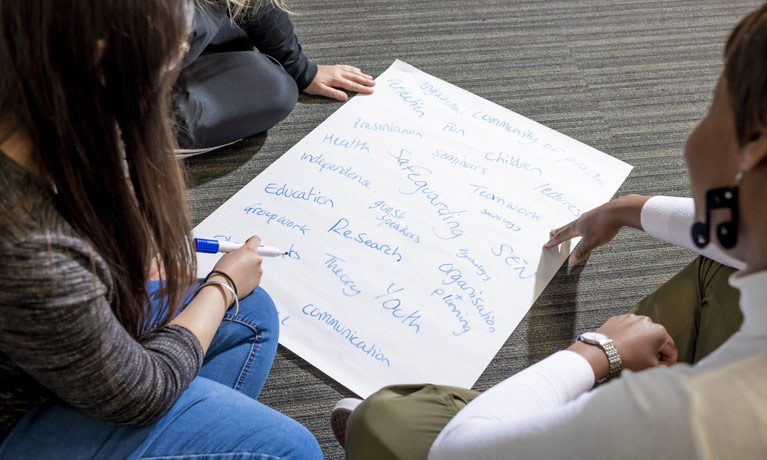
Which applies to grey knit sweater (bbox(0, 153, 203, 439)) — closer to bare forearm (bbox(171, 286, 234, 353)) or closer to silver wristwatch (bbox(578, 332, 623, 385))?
bare forearm (bbox(171, 286, 234, 353))

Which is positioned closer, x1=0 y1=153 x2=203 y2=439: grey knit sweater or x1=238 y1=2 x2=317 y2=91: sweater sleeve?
x1=0 y1=153 x2=203 y2=439: grey knit sweater

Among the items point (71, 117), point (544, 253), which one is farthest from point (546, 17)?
point (71, 117)

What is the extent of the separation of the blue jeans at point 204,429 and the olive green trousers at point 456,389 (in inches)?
3.1

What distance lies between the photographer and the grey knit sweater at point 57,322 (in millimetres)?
494

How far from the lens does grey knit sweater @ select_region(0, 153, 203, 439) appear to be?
0.49 meters

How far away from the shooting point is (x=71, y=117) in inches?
20.1

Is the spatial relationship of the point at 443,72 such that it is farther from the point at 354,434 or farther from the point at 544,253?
the point at 354,434

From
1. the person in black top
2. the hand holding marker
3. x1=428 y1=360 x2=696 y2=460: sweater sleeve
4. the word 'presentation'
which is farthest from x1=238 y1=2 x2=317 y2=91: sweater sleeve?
x1=428 y1=360 x2=696 y2=460: sweater sleeve

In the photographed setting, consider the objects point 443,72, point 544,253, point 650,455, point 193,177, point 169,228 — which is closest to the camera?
point 650,455

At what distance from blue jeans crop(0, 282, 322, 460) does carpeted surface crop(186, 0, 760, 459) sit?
5.6 inches

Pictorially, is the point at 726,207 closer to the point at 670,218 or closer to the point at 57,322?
the point at 670,218

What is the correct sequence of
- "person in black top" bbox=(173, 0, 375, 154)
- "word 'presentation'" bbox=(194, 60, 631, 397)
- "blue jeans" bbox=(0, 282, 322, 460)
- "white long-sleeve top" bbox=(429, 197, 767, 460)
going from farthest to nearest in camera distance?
1. "person in black top" bbox=(173, 0, 375, 154)
2. "word 'presentation'" bbox=(194, 60, 631, 397)
3. "blue jeans" bbox=(0, 282, 322, 460)
4. "white long-sleeve top" bbox=(429, 197, 767, 460)

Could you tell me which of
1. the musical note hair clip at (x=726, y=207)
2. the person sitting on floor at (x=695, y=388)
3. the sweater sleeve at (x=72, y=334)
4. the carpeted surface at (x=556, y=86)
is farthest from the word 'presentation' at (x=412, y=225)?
the musical note hair clip at (x=726, y=207)

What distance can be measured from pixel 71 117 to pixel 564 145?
924 mm
